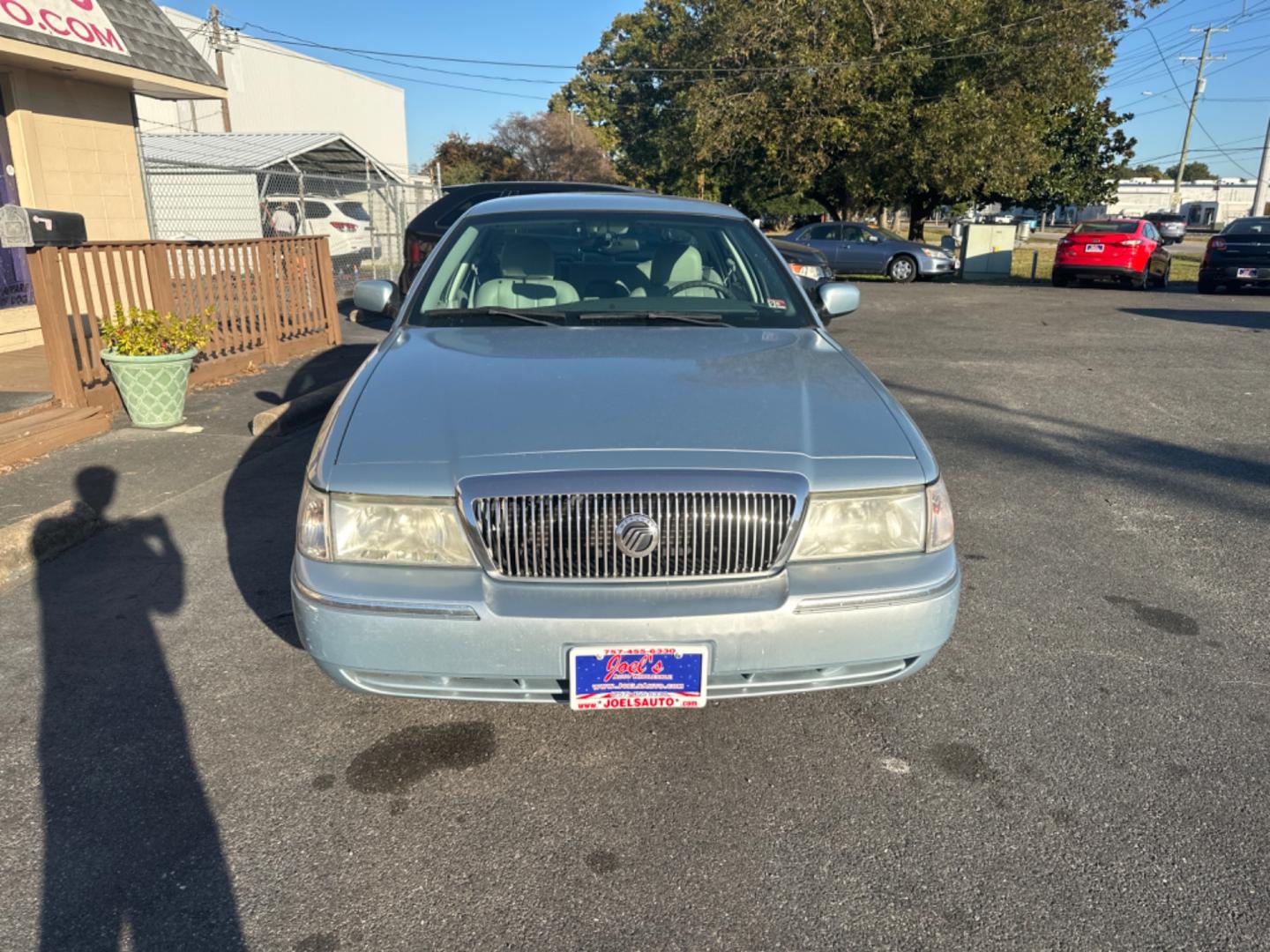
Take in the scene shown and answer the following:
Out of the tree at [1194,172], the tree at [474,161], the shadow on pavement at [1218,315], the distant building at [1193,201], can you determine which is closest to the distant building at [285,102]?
the tree at [474,161]

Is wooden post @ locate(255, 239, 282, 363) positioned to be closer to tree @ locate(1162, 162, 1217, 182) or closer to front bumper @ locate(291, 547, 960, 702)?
front bumper @ locate(291, 547, 960, 702)

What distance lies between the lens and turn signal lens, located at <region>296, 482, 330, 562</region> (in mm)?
2537

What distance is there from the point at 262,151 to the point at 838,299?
21.0m

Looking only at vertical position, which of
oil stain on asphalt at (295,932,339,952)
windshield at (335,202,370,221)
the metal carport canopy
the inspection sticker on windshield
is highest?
the metal carport canopy

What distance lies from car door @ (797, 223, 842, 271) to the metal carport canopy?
1142 centimetres

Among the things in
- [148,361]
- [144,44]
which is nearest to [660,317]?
[148,361]

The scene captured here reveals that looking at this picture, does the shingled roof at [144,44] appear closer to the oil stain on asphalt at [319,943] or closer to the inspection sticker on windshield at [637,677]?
the inspection sticker on windshield at [637,677]

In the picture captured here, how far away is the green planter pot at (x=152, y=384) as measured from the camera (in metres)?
6.40

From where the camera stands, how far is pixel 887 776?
2.75 m

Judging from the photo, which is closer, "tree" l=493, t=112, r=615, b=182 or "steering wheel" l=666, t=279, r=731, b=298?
"steering wheel" l=666, t=279, r=731, b=298

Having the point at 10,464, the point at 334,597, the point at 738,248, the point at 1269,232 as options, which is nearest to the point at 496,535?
the point at 334,597

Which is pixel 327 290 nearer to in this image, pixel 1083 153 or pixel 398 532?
pixel 398 532

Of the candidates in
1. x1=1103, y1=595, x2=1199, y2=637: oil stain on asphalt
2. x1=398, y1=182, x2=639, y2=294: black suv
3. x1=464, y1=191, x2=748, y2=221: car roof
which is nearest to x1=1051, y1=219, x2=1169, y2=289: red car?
x1=398, y1=182, x2=639, y2=294: black suv

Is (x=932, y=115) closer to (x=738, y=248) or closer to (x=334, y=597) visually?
(x=738, y=248)
